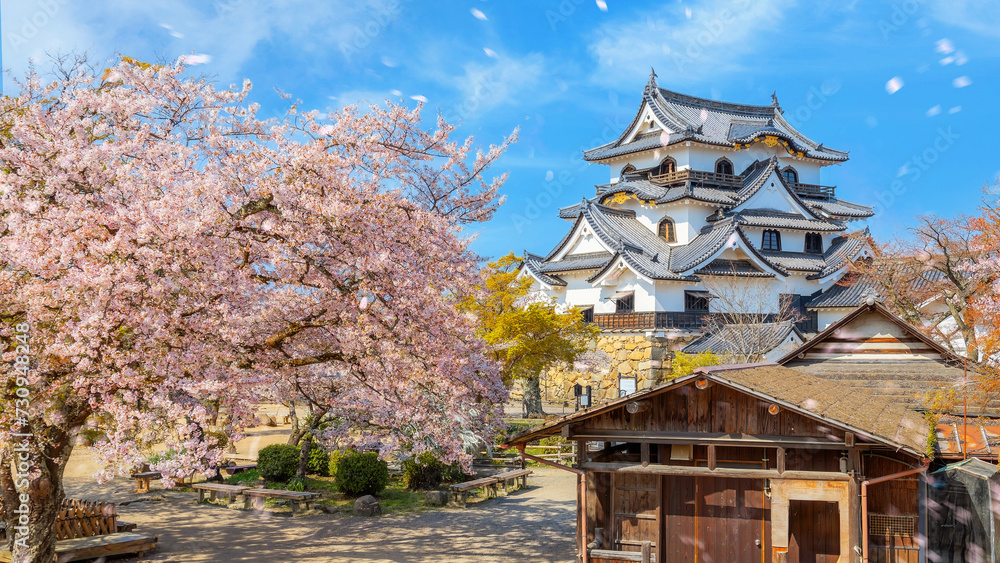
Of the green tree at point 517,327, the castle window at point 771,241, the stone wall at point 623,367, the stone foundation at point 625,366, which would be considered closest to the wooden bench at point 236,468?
the green tree at point 517,327

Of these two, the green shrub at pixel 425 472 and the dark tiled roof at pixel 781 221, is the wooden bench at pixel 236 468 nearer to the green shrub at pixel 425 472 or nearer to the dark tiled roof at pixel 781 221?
the green shrub at pixel 425 472

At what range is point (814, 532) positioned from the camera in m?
11.2

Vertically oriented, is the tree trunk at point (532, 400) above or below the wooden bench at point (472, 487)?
above

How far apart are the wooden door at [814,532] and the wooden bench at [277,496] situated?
11.8 meters

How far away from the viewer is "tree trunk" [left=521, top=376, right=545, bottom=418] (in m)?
36.6

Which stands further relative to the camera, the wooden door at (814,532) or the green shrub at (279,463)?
the green shrub at (279,463)

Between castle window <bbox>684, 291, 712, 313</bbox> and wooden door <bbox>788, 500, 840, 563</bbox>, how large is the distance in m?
28.3

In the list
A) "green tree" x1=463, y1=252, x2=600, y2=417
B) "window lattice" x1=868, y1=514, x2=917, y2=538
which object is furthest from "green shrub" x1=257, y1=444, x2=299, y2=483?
"window lattice" x1=868, y1=514, x2=917, y2=538

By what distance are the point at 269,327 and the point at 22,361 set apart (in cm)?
351

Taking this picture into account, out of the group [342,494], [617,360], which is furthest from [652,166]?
[342,494]

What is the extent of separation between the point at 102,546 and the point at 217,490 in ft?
21.2

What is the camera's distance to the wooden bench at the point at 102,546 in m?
12.5

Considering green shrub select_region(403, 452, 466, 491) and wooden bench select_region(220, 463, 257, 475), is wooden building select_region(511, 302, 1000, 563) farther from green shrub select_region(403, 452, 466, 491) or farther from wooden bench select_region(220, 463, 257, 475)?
wooden bench select_region(220, 463, 257, 475)

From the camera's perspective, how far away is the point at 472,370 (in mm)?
14633
